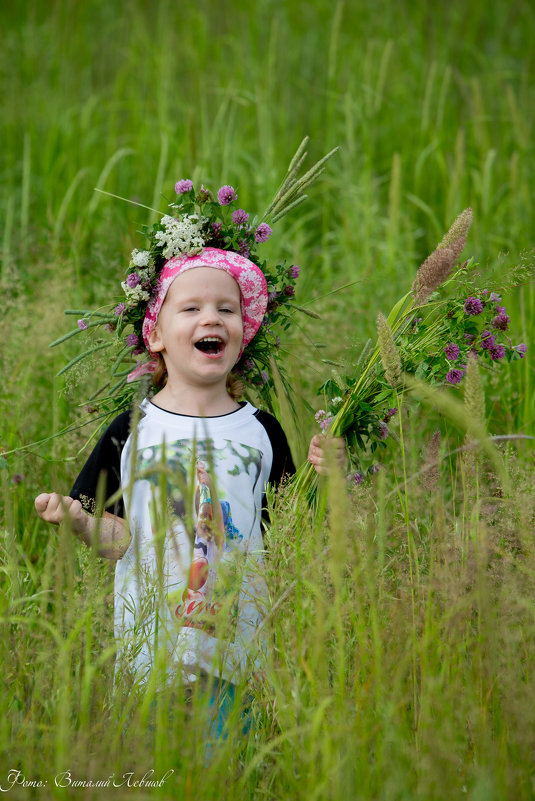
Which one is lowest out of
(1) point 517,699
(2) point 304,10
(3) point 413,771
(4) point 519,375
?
(3) point 413,771

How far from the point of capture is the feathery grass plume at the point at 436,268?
1.87 m

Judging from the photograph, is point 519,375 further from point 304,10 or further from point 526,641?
point 304,10

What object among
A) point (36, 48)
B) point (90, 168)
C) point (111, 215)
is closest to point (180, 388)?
point (111, 215)

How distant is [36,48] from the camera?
19.0ft

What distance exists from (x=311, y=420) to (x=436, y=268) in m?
0.67

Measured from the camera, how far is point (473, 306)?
1.96 meters

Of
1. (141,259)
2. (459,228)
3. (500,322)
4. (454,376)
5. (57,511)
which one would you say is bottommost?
(57,511)

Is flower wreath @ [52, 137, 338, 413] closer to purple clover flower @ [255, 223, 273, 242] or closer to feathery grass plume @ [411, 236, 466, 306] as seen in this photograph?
purple clover flower @ [255, 223, 273, 242]

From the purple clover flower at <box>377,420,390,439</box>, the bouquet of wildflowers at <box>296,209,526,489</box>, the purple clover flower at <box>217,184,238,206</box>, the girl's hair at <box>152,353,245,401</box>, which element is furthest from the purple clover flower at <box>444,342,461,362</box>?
the purple clover flower at <box>217,184,238,206</box>

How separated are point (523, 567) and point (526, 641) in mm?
211

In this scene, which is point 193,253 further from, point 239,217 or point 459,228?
point 459,228

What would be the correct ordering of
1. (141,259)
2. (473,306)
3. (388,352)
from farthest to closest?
(141,259), (473,306), (388,352)

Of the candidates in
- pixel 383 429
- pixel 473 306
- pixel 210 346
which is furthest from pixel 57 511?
pixel 473 306

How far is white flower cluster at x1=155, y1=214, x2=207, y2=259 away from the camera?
2.17 m
